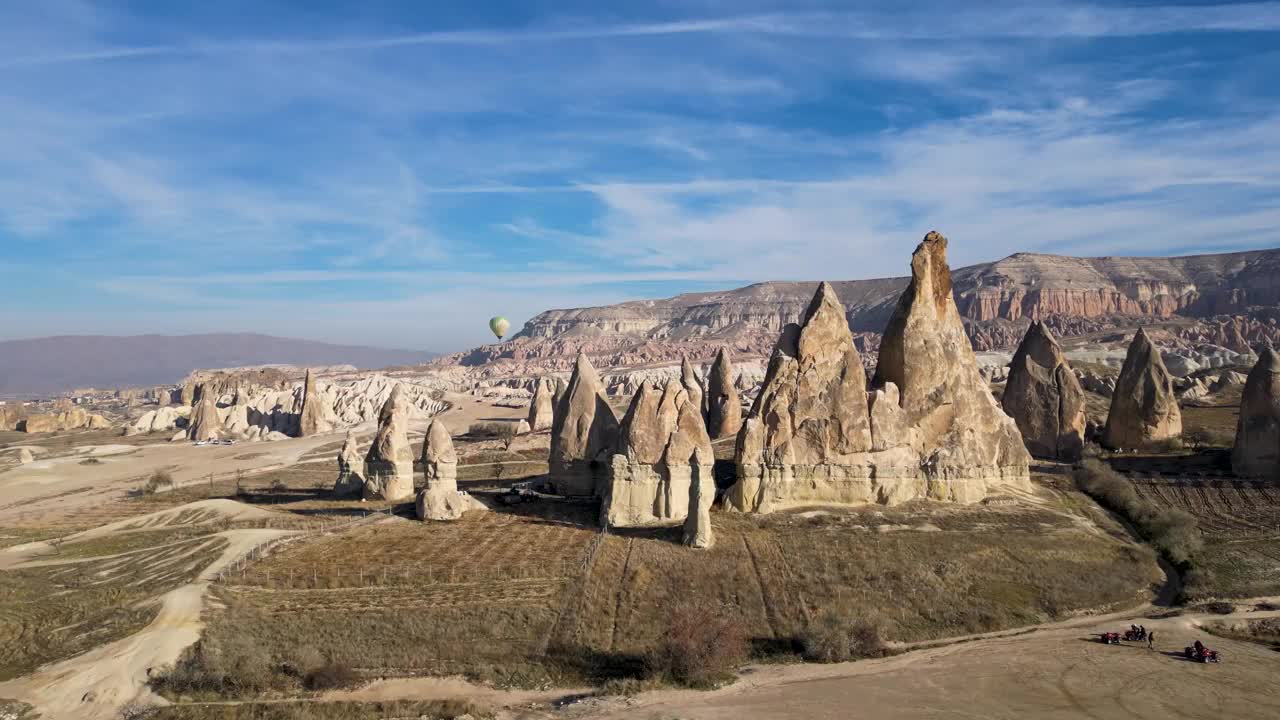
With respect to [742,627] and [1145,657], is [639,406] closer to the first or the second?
[742,627]

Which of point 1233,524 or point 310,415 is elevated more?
point 310,415

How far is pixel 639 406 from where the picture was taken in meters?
35.5

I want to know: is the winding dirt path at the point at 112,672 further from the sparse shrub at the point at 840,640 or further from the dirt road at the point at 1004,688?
the sparse shrub at the point at 840,640

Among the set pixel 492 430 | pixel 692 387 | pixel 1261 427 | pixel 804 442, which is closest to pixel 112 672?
pixel 804 442

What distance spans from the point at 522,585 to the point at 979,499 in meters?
22.2

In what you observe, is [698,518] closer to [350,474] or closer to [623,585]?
[623,585]

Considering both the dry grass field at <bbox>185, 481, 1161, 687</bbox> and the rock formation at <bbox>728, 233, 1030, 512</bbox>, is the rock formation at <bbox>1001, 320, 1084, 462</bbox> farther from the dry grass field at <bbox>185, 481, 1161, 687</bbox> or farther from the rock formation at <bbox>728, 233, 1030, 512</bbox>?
the dry grass field at <bbox>185, 481, 1161, 687</bbox>

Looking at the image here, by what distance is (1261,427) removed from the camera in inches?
1658

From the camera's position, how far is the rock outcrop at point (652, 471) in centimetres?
3416

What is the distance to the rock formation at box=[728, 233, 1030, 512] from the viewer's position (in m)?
35.8

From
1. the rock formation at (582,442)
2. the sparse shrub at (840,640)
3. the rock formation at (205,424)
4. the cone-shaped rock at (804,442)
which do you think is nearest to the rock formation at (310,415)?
the rock formation at (205,424)

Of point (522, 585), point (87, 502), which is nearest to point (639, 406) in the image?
point (522, 585)

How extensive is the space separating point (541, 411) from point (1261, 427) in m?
55.5

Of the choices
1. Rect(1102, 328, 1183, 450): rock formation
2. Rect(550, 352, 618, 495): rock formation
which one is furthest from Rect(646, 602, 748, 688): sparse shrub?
Rect(1102, 328, 1183, 450): rock formation
